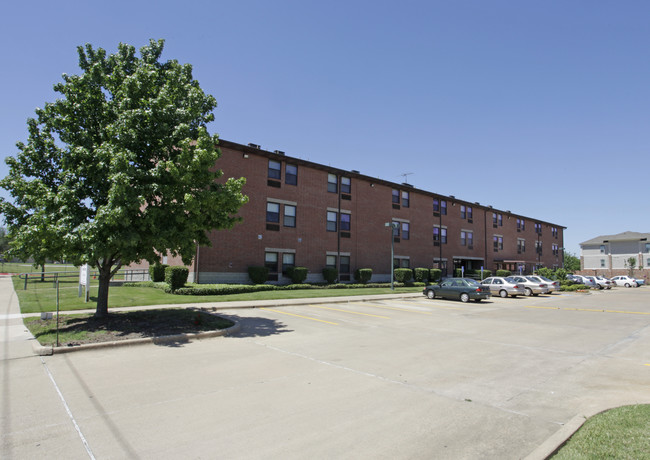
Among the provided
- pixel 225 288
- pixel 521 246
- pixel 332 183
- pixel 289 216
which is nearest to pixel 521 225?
pixel 521 246

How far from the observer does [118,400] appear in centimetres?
574

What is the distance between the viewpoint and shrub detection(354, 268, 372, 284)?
33875 millimetres

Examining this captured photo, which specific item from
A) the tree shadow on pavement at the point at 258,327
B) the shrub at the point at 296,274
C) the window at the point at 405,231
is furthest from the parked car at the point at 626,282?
the tree shadow on pavement at the point at 258,327

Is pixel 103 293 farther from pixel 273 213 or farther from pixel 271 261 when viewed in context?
pixel 273 213

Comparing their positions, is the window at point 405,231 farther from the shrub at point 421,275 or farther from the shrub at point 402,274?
the shrub at point 402,274

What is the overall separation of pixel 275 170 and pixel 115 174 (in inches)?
791

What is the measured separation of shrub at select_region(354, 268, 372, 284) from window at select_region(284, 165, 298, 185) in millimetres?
9805

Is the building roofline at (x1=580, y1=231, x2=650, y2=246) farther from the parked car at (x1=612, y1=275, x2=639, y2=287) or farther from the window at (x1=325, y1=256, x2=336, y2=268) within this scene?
the window at (x1=325, y1=256, x2=336, y2=268)

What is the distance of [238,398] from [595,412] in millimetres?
5106

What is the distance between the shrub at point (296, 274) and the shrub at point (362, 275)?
679 cm

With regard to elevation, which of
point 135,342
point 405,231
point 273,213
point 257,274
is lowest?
point 135,342

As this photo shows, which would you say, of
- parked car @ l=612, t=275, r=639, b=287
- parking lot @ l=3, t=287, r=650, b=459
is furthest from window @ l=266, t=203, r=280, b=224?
parked car @ l=612, t=275, r=639, b=287

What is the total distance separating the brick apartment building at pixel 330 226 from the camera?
2673cm

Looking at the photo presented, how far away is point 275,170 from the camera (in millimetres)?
29422
